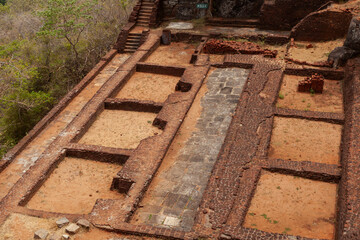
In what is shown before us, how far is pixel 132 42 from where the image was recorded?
47.6 feet

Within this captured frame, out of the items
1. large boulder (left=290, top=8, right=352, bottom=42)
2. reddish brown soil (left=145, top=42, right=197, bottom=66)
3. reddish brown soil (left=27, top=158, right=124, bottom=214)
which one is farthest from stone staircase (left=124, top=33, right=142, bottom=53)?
reddish brown soil (left=27, top=158, right=124, bottom=214)

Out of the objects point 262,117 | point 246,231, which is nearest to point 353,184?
point 246,231

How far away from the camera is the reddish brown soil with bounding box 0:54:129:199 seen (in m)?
8.70

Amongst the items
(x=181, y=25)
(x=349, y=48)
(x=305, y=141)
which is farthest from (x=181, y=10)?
(x=305, y=141)

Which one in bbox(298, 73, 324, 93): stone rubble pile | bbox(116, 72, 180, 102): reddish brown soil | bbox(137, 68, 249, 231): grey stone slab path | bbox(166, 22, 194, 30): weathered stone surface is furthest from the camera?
bbox(166, 22, 194, 30): weathered stone surface

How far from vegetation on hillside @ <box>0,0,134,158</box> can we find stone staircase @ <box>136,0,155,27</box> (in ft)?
6.38

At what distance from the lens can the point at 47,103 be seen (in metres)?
13.6

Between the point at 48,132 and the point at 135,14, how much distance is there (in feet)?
23.4

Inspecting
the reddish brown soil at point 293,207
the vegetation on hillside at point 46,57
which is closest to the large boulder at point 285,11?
the vegetation on hillside at point 46,57

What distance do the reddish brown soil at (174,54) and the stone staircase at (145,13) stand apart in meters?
1.87

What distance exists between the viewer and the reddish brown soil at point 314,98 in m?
9.64

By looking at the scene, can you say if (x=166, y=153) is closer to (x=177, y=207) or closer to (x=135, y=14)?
(x=177, y=207)

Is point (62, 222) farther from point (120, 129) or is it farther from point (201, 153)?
point (120, 129)

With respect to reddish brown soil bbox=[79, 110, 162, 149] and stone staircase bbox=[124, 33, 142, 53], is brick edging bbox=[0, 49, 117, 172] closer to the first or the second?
stone staircase bbox=[124, 33, 142, 53]
